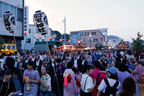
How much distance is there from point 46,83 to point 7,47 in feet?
72.1

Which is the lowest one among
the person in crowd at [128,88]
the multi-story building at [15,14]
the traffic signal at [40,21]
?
the person in crowd at [128,88]

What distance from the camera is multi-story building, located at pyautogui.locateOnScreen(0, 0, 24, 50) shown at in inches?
978

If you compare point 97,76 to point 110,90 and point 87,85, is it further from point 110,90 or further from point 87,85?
point 110,90

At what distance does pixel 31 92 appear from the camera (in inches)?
198

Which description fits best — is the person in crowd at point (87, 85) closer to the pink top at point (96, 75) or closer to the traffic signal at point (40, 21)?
the pink top at point (96, 75)

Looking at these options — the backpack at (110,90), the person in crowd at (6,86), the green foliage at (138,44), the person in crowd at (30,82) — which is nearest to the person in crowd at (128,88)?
the backpack at (110,90)

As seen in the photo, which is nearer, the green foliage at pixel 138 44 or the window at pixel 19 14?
the window at pixel 19 14

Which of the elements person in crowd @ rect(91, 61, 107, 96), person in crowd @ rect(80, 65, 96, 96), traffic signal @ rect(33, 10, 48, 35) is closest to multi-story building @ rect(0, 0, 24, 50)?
traffic signal @ rect(33, 10, 48, 35)

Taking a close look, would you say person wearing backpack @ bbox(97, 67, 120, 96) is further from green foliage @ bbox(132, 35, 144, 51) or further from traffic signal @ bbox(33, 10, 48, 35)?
green foliage @ bbox(132, 35, 144, 51)

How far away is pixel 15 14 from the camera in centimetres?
2719

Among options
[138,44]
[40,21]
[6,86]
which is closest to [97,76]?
[6,86]

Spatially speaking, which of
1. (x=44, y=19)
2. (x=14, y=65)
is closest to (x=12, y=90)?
(x=44, y=19)

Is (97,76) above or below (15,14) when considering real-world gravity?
below

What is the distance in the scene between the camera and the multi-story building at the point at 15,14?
2484 cm
